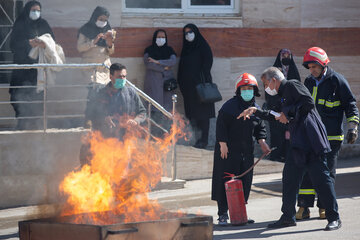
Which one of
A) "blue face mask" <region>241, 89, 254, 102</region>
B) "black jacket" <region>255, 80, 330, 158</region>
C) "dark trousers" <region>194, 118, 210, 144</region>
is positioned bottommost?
"dark trousers" <region>194, 118, 210, 144</region>

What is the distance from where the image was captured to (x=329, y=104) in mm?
8906

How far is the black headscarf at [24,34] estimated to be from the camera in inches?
442

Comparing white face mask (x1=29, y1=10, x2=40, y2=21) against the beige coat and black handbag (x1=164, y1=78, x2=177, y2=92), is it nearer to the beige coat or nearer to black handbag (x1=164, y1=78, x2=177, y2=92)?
the beige coat

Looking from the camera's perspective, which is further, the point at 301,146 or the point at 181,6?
the point at 181,6

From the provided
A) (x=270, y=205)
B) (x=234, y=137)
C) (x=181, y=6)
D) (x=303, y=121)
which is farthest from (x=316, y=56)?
(x=181, y=6)

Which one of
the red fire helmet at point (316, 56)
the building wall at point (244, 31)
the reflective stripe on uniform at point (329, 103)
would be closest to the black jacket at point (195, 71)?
the building wall at point (244, 31)

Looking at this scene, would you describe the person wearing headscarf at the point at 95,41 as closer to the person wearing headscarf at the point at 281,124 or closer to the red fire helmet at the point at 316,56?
the person wearing headscarf at the point at 281,124

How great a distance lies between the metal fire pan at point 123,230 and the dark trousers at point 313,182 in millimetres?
2189

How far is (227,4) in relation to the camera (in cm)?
1411

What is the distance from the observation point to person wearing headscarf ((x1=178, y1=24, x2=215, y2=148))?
13.0m

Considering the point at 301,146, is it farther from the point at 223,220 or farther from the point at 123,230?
the point at 123,230

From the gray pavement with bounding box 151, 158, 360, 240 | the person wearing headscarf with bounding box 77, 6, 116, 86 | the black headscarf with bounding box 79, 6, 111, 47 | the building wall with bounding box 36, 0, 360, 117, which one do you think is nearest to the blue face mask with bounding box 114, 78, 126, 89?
the gray pavement with bounding box 151, 158, 360, 240

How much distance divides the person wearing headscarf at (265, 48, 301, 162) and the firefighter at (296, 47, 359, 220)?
3.65 m

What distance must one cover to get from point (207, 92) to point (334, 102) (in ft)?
13.8
